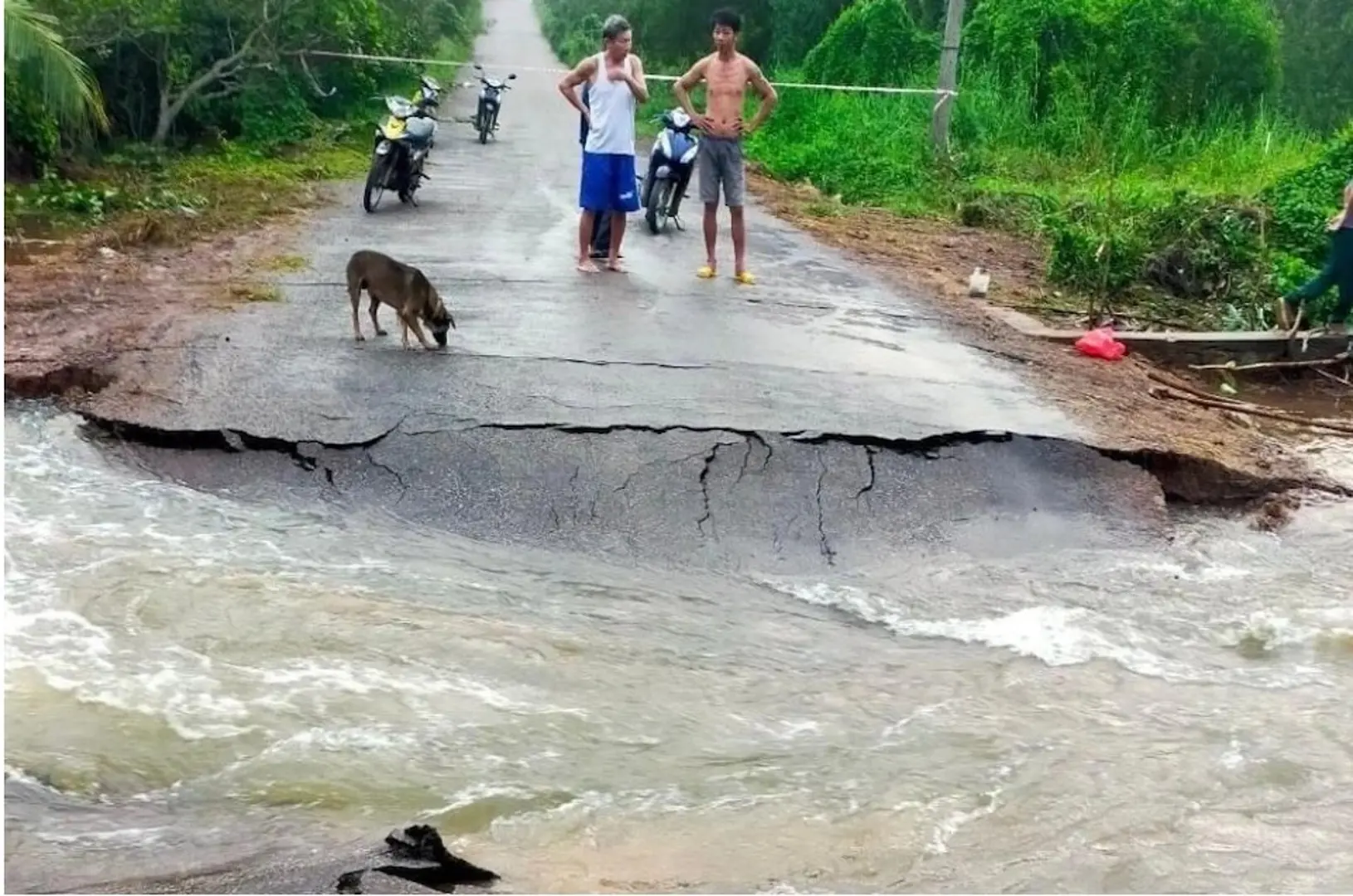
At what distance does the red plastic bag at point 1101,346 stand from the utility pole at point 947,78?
783 cm

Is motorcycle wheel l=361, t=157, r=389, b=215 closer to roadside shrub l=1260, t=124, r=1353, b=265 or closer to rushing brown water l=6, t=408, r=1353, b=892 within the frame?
rushing brown water l=6, t=408, r=1353, b=892

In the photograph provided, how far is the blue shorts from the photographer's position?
29.2 feet

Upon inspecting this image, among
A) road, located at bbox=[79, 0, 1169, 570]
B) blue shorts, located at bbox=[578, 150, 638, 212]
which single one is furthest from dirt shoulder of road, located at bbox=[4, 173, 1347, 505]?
blue shorts, located at bbox=[578, 150, 638, 212]

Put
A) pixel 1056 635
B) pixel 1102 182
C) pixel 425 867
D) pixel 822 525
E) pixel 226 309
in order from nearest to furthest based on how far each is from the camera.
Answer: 1. pixel 425 867
2. pixel 1056 635
3. pixel 822 525
4. pixel 226 309
5. pixel 1102 182

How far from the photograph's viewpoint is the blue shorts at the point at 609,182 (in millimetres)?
8906

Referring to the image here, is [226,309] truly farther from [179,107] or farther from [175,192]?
[179,107]

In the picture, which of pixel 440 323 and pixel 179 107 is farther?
pixel 179 107

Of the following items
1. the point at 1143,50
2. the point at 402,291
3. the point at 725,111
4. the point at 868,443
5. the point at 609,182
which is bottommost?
the point at 868,443

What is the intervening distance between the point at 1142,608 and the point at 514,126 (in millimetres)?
19423

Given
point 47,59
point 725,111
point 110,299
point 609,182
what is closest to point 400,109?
point 47,59

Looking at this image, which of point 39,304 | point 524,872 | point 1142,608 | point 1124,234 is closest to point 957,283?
point 1124,234

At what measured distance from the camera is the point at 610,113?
8781 mm

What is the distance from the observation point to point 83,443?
6.04 metres

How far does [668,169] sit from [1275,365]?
5240mm
